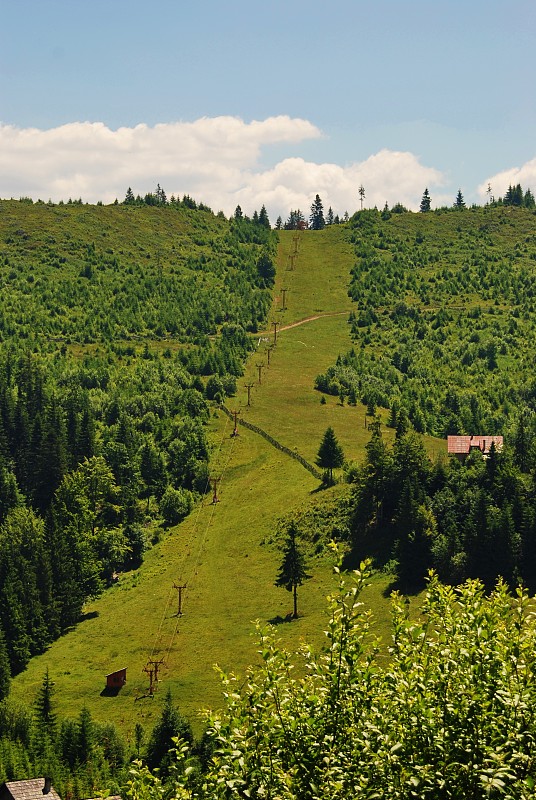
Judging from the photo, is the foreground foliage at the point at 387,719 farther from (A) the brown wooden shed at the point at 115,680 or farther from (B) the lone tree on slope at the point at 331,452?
(B) the lone tree on slope at the point at 331,452

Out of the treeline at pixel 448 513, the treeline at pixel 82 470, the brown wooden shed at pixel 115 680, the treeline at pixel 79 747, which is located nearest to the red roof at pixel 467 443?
the treeline at pixel 448 513

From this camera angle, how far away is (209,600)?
114188mm

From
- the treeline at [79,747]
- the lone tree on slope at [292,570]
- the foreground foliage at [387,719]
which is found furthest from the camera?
the lone tree on slope at [292,570]

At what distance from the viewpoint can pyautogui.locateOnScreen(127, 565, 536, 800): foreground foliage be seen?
21281 mm

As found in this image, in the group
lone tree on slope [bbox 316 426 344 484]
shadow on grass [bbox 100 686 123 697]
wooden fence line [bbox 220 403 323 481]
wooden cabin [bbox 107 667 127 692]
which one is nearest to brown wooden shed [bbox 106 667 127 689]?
wooden cabin [bbox 107 667 127 692]

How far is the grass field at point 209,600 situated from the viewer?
96.2 meters

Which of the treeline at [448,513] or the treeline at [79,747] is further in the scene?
the treeline at [448,513]

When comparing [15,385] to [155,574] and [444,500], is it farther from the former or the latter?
[444,500]

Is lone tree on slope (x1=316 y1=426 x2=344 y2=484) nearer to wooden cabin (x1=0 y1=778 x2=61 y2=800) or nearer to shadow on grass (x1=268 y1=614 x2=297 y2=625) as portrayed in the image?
shadow on grass (x1=268 y1=614 x2=297 y2=625)

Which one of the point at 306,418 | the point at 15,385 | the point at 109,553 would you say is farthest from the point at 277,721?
the point at 15,385

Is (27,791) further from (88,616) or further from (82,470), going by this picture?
(82,470)

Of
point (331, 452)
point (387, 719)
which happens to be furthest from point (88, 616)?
point (387, 719)

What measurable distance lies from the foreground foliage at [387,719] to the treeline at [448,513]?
73.3 m

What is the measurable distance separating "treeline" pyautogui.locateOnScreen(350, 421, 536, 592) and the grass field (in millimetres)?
6147
